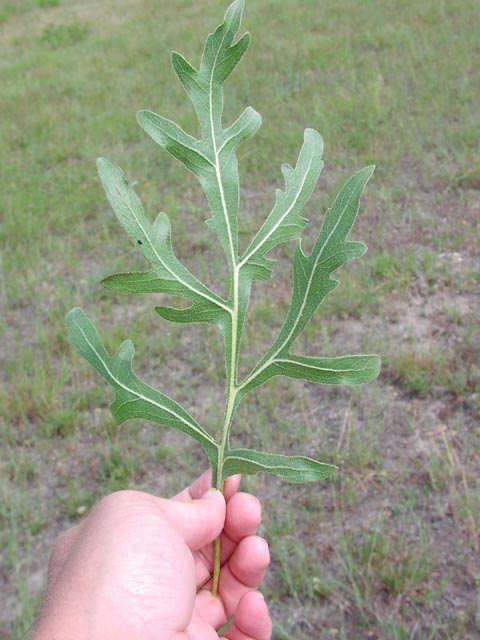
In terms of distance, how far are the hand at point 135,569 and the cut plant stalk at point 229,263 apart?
14 centimetres

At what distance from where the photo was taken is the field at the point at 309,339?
7.47 ft

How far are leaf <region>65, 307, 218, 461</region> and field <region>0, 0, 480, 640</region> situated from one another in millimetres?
1236

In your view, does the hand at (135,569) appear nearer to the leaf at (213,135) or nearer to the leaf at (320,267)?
the leaf at (320,267)

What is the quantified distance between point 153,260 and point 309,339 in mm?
2021

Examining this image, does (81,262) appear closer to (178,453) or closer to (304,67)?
(178,453)

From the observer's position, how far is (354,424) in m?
2.69

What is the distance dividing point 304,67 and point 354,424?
3.93m

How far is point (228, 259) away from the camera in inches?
45.6

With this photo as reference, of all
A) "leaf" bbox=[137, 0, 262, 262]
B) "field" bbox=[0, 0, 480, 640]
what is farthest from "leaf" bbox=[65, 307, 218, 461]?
"field" bbox=[0, 0, 480, 640]

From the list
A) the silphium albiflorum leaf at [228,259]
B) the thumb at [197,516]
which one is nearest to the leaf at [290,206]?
the silphium albiflorum leaf at [228,259]

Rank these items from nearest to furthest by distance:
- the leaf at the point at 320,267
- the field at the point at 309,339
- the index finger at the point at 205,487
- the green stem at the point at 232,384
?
1. the leaf at the point at 320,267
2. the green stem at the point at 232,384
3. the index finger at the point at 205,487
4. the field at the point at 309,339

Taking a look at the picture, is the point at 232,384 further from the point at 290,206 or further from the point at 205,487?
the point at 205,487

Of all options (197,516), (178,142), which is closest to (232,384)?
(197,516)

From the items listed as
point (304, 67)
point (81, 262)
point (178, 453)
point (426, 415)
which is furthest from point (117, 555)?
point (304, 67)
